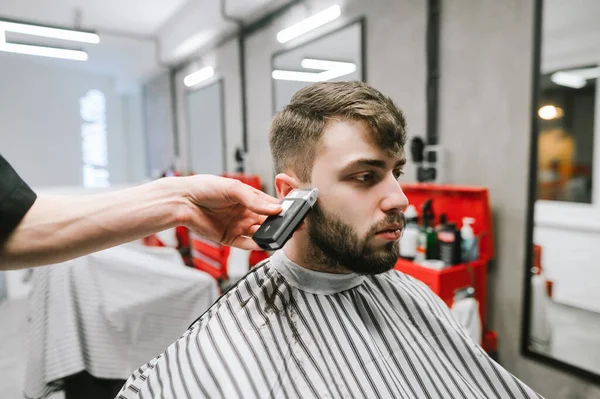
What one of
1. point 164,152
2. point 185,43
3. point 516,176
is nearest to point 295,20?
point 185,43

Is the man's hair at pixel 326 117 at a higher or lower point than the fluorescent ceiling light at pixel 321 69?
lower

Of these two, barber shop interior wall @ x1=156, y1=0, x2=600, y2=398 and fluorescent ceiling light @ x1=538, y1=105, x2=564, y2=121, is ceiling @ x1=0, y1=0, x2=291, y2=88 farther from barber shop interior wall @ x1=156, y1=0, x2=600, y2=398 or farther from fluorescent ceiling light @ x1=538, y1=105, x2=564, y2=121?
fluorescent ceiling light @ x1=538, y1=105, x2=564, y2=121

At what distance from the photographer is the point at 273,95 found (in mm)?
4012

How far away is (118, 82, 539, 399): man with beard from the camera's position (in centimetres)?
93

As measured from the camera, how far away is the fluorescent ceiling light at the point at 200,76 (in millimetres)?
5059

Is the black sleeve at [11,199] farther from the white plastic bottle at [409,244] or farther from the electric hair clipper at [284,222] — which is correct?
the white plastic bottle at [409,244]

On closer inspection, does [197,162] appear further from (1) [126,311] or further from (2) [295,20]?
(1) [126,311]

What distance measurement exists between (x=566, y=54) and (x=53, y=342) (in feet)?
9.29

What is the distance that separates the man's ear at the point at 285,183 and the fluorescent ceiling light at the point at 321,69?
71.7 inches

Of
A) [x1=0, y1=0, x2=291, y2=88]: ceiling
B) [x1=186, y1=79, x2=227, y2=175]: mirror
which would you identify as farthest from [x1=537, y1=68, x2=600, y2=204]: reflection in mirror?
[x1=186, y1=79, x2=227, y2=175]: mirror

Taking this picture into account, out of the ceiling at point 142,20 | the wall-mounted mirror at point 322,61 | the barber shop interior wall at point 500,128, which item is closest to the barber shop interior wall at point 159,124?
the ceiling at point 142,20

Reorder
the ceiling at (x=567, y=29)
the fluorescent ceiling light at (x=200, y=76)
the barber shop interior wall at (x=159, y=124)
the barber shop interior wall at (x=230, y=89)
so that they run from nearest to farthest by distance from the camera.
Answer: the ceiling at (x=567, y=29), the barber shop interior wall at (x=230, y=89), the fluorescent ceiling light at (x=200, y=76), the barber shop interior wall at (x=159, y=124)

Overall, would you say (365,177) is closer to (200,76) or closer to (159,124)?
(200,76)

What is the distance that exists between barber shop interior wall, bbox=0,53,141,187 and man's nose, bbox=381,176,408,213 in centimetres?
711
